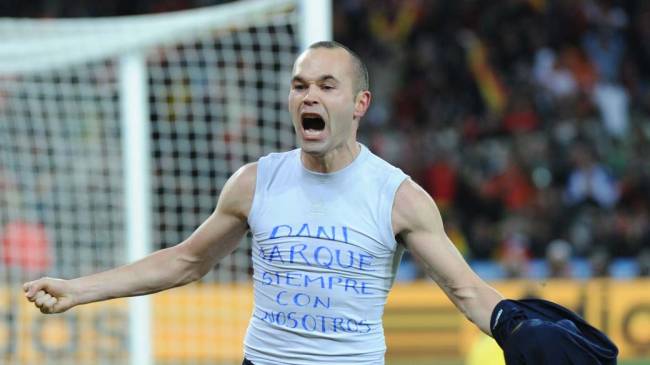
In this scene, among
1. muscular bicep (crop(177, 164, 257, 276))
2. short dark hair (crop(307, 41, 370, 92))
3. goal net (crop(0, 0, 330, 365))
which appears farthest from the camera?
goal net (crop(0, 0, 330, 365))

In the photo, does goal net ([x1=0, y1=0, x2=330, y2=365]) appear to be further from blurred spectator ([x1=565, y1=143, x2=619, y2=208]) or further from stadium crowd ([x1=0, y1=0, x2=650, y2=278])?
blurred spectator ([x1=565, y1=143, x2=619, y2=208])

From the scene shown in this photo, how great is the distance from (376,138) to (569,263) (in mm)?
3581

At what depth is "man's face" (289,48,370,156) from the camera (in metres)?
4.50

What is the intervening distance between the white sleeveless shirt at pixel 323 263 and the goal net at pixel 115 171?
14.6 ft

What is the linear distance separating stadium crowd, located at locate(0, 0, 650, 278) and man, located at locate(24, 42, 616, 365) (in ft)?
27.0

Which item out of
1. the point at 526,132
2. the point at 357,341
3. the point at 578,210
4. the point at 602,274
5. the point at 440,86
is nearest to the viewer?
the point at 357,341

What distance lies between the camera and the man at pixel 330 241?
178 inches

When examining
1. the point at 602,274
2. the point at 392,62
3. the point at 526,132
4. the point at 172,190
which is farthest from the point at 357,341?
the point at 392,62

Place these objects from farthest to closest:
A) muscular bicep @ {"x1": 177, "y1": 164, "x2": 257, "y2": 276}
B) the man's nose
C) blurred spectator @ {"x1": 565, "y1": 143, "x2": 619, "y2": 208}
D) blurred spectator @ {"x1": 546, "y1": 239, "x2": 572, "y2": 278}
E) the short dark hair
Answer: blurred spectator @ {"x1": 565, "y1": 143, "x2": 619, "y2": 208} → blurred spectator @ {"x1": 546, "y1": 239, "x2": 572, "y2": 278} → muscular bicep @ {"x1": 177, "y1": 164, "x2": 257, "y2": 276} → the short dark hair → the man's nose

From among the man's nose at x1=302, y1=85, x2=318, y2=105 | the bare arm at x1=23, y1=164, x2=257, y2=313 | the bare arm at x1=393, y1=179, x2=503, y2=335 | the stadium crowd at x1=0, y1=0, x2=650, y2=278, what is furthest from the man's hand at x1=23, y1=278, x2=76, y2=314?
the stadium crowd at x1=0, y1=0, x2=650, y2=278

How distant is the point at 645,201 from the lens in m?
15.1

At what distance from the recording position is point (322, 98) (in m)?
4.49

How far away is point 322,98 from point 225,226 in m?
0.64

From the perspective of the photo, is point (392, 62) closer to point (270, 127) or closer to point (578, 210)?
point (578, 210)
